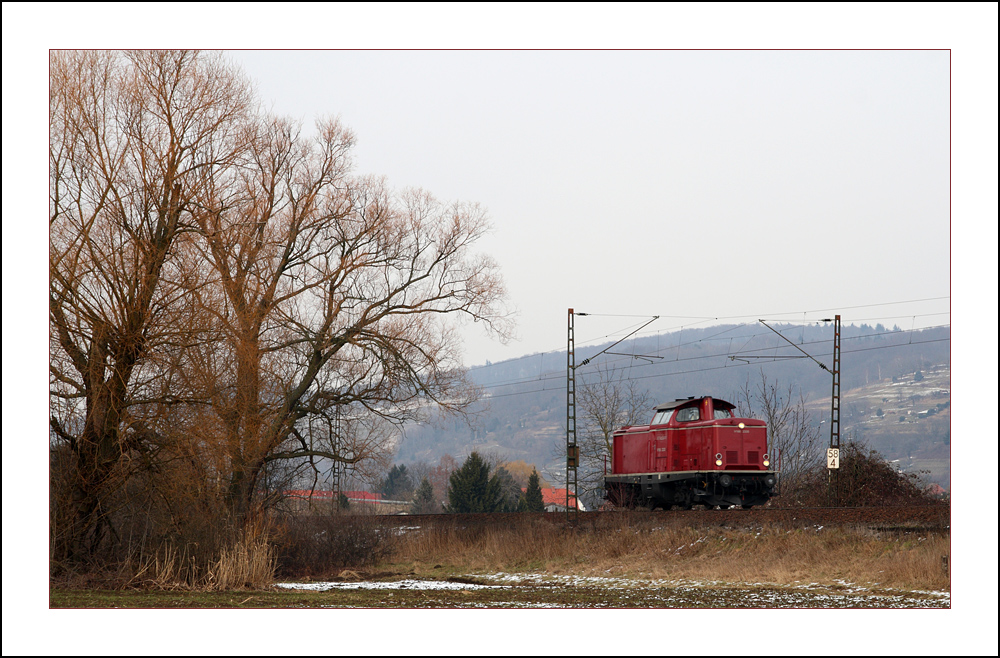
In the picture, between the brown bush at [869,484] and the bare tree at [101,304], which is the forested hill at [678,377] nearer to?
the brown bush at [869,484]

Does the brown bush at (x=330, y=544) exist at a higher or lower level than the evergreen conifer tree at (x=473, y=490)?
higher

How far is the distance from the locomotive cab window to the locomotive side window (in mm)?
270

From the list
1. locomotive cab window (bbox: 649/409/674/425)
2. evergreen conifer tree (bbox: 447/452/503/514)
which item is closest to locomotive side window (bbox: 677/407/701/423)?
locomotive cab window (bbox: 649/409/674/425)

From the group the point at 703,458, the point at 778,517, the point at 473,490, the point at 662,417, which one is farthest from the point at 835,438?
the point at 473,490

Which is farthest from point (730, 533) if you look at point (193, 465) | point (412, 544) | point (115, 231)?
point (115, 231)

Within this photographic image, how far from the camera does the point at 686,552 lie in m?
19.5

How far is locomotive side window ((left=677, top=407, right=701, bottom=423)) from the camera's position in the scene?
24.1 m

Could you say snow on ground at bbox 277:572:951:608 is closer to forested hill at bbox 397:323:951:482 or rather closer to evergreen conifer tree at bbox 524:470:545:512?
evergreen conifer tree at bbox 524:470:545:512

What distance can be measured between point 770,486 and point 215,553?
14763 mm

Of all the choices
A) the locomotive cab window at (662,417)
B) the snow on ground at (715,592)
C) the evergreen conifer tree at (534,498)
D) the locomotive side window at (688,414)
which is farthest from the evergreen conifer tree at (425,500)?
the snow on ground at (715,592)

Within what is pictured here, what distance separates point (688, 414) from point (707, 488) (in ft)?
6.99

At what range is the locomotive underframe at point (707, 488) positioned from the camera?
23.3 meters

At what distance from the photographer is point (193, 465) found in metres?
15.8

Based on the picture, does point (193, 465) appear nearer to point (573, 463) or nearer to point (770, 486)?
point (573, 463)
